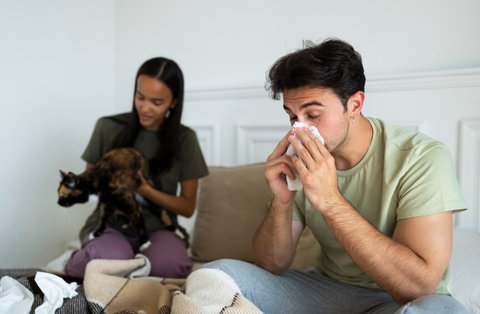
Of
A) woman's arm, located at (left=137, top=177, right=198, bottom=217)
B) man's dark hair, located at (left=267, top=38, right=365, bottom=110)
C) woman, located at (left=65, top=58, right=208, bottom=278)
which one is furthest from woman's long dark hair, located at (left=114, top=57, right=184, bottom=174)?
man's dark hair, located at (left=267, top=38, right=365, bottom=110)

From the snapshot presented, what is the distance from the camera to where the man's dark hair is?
975 mm

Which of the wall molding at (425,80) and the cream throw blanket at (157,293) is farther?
the wall molding at (425,80)

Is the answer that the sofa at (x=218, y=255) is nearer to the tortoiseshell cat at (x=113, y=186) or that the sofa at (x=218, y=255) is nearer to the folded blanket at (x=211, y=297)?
the folded blanket at (x=211, y=297)

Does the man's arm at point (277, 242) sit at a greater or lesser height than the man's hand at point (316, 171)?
lesser

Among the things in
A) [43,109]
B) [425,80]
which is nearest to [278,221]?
[425,80]

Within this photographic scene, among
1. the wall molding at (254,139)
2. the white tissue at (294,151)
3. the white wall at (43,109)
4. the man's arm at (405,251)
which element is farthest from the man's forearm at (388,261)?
the white wall at (43,109)

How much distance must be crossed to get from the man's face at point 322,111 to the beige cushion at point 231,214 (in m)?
0.53

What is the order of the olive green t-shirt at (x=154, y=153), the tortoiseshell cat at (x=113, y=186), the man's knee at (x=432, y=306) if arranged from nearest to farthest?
the man's knee at (x=432, y=306) → the tortoiseshell cat at (x=113, y=186) → the olive green t-shirt at (x=154, y=153)

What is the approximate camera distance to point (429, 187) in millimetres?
909

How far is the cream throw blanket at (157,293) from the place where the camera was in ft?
2.75

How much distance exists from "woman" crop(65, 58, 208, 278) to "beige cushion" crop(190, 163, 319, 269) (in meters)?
0.06

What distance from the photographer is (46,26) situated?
6.48 feet

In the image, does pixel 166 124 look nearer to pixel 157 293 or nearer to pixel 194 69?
pixel 194 69

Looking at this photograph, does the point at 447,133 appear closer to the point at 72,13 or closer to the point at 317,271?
the point at 317,271
